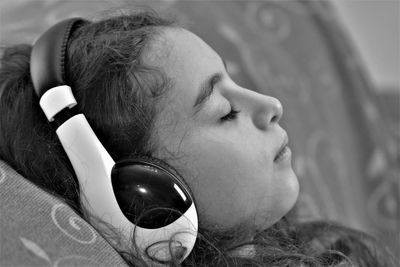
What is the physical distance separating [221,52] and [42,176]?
2.15 feet

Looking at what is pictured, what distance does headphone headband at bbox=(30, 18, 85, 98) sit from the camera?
782 mm

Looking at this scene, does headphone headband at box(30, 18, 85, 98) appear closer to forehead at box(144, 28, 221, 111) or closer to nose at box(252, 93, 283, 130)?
forehead at box(144, 28, 221, 111)

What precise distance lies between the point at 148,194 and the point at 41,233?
0.14m

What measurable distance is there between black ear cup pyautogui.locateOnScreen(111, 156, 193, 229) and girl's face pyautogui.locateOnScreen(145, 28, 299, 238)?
75mm

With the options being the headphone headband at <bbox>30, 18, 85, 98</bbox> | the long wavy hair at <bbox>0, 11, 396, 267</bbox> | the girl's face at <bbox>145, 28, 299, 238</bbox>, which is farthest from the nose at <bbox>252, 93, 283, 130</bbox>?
the headphone headband at <bbox>30, 18, 85, 98</bbox>

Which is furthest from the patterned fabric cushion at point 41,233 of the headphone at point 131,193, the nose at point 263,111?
the nose at point 263,111

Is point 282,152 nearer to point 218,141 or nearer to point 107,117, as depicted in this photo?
point 218,141

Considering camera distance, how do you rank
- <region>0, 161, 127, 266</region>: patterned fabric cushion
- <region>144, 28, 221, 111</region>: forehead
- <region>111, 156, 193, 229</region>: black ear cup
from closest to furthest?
1. <region>0, 161, 127, 266</region>: patterned fabric cushion
2. <region>111, 156, 193, 229</region>: black ear cup
3. <region>144, 28, 221, 111</region>: forehead

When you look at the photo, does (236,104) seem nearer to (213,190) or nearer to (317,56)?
(213,190)

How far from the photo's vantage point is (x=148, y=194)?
709mm

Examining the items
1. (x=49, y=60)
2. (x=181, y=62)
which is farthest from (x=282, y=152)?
(x=49, y=60)

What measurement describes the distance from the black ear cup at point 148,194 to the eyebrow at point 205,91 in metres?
0.13

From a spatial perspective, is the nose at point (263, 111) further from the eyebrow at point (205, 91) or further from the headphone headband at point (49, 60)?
the headphone headband at point (49, 60)

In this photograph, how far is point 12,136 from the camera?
0.83 meters
